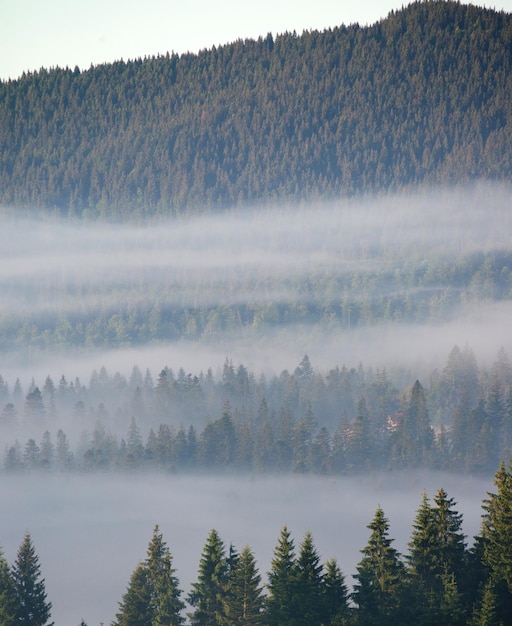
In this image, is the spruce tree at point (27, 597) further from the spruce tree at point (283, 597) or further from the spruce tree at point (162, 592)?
the spruce tree at point (283, 597)

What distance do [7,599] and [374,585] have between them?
25.9 m

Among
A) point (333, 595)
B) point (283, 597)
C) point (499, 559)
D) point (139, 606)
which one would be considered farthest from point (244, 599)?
point (499, 559)

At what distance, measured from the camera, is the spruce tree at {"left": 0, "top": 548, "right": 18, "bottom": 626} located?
111 metres

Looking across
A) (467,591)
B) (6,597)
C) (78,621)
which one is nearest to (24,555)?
(6,597)

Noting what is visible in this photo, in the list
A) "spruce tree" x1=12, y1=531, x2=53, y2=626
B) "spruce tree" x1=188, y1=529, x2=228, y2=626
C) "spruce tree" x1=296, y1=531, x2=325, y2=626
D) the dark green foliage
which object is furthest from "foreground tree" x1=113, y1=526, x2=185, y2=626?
the dark green foliage

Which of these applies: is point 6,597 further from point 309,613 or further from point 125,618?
point 309,613

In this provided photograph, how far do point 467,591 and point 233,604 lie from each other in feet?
47.3

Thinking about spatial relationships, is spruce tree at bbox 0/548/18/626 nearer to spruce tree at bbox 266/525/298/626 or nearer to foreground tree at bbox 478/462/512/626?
spruce tree at bbox 266/525/298/626

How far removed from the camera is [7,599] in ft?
366

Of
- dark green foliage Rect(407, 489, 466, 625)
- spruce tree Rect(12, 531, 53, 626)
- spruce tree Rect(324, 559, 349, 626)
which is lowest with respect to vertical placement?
spruce tree Rect(12, 531, 53, 626)

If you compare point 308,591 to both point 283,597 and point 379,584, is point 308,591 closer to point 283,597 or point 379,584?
point 283,597

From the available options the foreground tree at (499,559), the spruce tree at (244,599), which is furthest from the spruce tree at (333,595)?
the foreground tree at (499,559)

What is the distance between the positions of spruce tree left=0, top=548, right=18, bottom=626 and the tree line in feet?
27.2

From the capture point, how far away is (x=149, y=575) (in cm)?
10844
